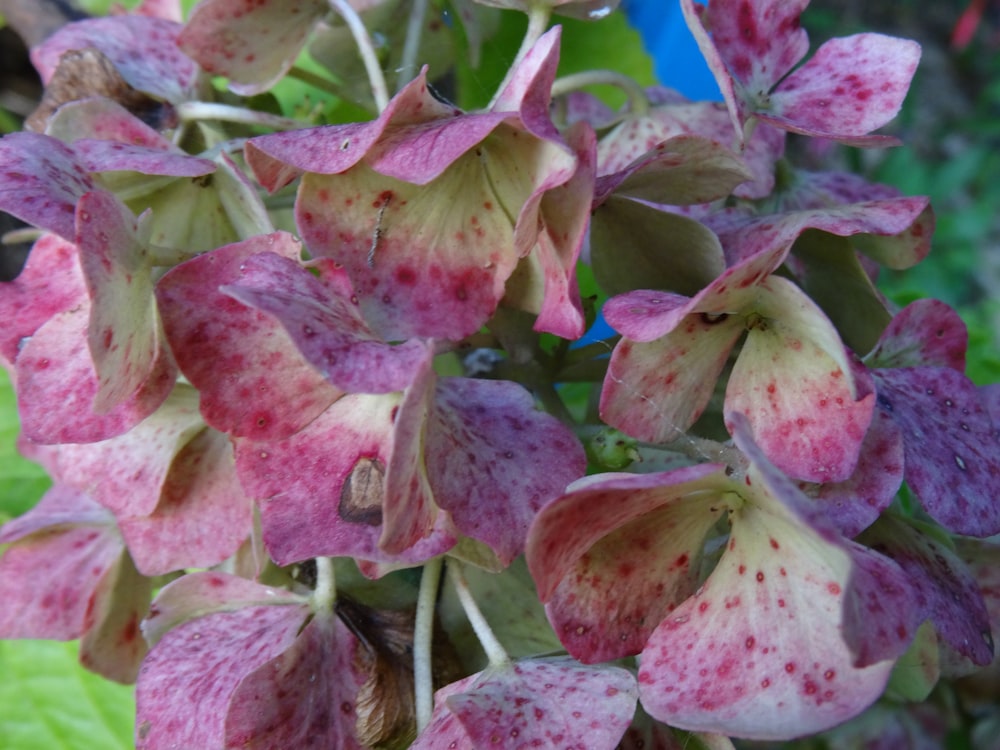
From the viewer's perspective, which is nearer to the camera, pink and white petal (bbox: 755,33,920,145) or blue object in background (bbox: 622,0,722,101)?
pink and white petal (bbox: 755,33,920,145)

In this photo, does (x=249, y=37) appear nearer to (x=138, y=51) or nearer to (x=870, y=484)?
(x=138, y=51)

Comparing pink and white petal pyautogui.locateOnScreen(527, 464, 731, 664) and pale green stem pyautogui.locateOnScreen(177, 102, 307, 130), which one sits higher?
pale green stem pyautogui.locateOnScreen(177, 102, 307, 130)

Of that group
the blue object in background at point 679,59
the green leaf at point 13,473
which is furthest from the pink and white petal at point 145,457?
the blue object in background at point 679,59

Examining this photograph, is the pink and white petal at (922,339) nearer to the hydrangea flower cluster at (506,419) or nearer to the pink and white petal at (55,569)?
the hydrangea flower cluster at (506,419)

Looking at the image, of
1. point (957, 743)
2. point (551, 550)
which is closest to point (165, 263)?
point (551, 550)

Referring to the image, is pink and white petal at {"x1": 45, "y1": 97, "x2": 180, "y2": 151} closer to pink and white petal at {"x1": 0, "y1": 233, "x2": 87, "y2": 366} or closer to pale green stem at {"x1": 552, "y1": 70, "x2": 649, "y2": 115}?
pink and white petal at {"x1": 0, "y1": 233, "x2": 87, "y2": 366}

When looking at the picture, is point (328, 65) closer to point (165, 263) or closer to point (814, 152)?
point (165, 263)

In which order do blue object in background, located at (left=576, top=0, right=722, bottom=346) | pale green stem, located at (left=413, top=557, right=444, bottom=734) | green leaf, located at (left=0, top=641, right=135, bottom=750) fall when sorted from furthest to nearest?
blue object in background, located at (left=576, top=0, right=722, bottom=346), green leaf, located at (left=0, top=641, right=135, bottom=750), pale green stem, located at (left=413, top=557, right=444, bottom=734)

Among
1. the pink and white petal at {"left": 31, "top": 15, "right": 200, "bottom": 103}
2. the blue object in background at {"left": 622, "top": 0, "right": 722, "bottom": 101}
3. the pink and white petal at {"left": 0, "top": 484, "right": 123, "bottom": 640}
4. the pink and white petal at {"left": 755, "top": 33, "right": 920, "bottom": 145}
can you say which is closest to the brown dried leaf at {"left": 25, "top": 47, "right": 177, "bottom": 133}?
the pink and white petal at {"left": 31, "top": 15, "right": 200, "bottom": 103}
